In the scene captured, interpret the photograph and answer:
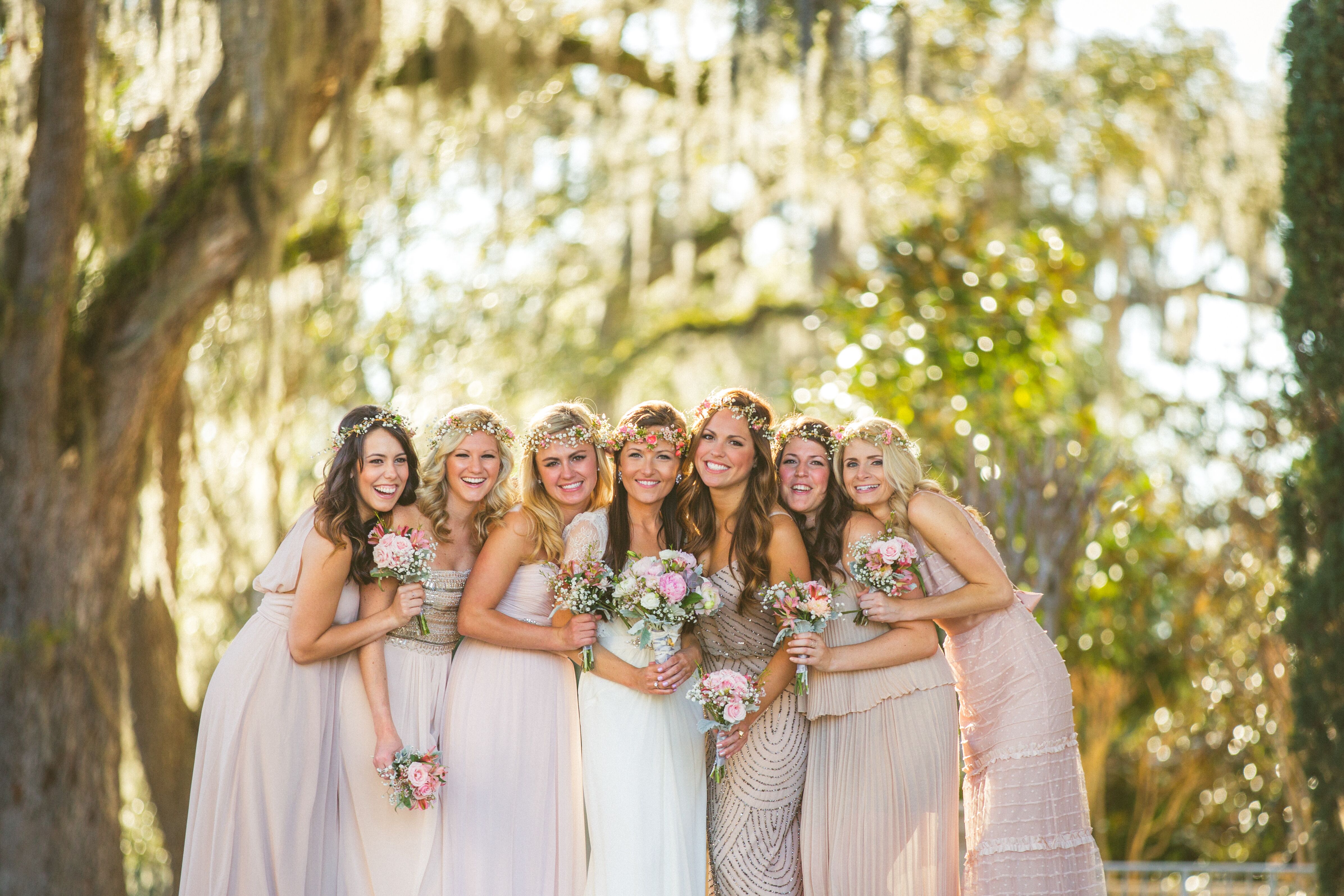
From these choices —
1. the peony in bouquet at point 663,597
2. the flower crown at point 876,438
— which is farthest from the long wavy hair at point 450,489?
the flower crown at point 876,438

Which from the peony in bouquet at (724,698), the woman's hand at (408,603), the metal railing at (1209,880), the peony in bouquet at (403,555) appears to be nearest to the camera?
the peony in bouquet at (724,698)

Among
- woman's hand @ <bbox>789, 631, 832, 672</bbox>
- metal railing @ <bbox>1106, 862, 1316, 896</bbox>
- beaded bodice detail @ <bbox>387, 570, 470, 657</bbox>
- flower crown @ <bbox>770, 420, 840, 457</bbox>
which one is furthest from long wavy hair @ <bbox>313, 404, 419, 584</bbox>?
metal railing @ <bbox>1106, 862, 1316, 896</bbox>

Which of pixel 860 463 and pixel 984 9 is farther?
pixel 984 9

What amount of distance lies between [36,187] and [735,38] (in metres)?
4.19

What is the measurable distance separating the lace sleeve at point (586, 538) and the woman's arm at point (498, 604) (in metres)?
0.16

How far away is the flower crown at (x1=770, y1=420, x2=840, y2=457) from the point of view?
188 inches

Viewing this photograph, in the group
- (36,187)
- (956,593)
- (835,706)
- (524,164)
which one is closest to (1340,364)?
(956,593)

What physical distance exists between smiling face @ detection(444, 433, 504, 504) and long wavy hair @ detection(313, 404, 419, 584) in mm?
165

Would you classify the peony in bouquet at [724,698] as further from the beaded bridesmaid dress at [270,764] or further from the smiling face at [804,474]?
the beaded bridesmaid dress at [270,764]

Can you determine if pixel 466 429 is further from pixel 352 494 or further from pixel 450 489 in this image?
pixel 352 494

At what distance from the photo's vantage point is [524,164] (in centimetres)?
870

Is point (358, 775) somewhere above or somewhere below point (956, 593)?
below

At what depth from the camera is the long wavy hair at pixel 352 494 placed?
454cm

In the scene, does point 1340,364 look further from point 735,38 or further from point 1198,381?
point 1198,381
